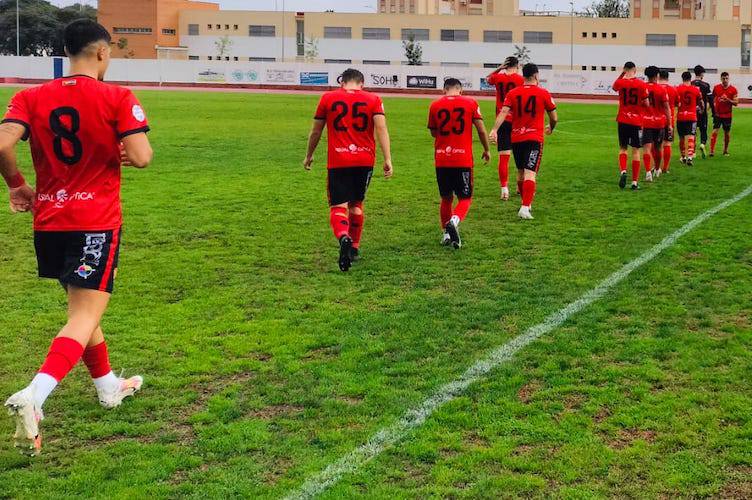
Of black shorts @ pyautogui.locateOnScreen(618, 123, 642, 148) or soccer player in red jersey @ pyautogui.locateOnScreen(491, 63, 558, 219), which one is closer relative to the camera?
soccer player in red jersey @ pyautogui.locateOnScreen(491, 63, 558, 219)

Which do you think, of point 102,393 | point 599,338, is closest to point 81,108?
point 102,393

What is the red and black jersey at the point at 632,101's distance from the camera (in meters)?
14.0

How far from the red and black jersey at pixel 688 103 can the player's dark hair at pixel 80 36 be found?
15986mm

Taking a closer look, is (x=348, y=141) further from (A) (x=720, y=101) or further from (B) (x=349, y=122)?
(A) (x=720, y=101)

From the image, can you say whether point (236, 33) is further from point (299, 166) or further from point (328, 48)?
point (299, 166)

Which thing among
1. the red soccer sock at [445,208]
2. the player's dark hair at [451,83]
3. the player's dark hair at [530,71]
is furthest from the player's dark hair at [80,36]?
the player's dark hair at [530,71]

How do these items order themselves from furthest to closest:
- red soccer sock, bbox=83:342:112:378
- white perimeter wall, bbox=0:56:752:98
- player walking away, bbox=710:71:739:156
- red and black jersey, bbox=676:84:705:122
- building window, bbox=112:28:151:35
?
1. building window, bbox=112:28:151:35
2. white perimeter wall, bbox=0:56:752:98
3. player walking away, bbox=710:71:739:156
4. red and black jersey, bbox=676:84:705:122
5. red soccer sock, bbox=83:342:112:378

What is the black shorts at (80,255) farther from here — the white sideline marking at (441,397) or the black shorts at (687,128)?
the black shorts at (687,128)

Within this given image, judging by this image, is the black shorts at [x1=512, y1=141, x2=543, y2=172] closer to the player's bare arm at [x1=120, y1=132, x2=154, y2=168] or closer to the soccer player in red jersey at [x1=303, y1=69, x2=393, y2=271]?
the soccer player in red jersey at [x1=303, y1=69, x2=393, y2=271]

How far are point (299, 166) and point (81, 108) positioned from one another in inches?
523

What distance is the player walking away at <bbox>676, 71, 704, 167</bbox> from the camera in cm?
1820

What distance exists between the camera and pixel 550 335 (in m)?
6.35

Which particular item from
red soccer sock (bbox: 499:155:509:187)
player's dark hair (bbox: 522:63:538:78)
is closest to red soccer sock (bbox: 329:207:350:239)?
player's dark hair (bbox: 522:63:538:78)

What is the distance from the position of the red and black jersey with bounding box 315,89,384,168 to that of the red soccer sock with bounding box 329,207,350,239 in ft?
1.54
